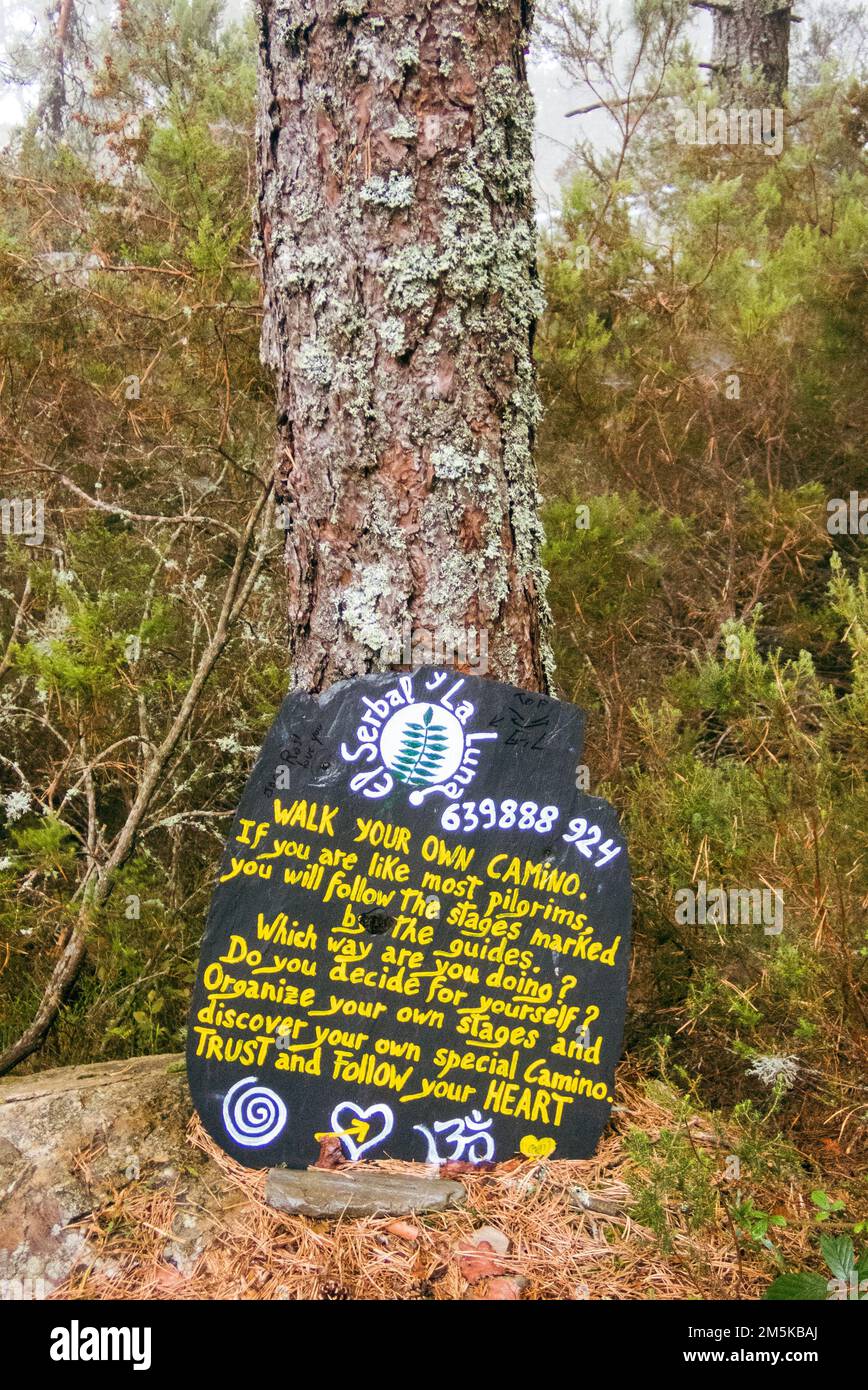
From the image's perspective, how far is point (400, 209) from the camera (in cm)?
221

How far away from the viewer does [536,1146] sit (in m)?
2.24

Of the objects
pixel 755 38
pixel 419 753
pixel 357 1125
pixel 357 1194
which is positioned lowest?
pixel 357 1194

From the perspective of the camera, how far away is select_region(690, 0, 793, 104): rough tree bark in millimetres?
5840

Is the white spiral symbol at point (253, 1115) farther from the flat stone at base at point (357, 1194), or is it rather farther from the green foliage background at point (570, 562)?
the green foliage background at point (570, 562)

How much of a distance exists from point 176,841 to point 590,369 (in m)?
2.25

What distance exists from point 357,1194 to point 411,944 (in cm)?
50

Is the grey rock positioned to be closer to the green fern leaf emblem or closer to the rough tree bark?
the green fern leaf emblem

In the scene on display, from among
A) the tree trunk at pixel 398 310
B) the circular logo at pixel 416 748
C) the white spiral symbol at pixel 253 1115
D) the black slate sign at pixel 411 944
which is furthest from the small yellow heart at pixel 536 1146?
the tree trunk at pixel 398 310

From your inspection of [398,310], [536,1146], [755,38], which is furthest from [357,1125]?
[755,38]

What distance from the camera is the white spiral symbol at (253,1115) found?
2.21 m

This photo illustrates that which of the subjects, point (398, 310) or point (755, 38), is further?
point (755, 38)

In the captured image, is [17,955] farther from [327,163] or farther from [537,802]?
[327,163]

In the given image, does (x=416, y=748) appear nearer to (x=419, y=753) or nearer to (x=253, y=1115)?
(x=419, y=753)

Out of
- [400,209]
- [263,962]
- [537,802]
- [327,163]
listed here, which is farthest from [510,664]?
[327,163]
